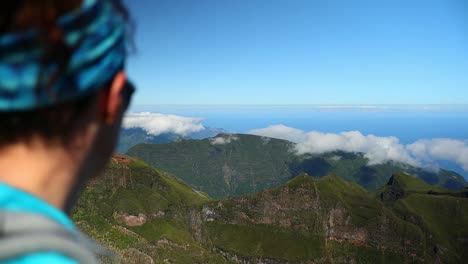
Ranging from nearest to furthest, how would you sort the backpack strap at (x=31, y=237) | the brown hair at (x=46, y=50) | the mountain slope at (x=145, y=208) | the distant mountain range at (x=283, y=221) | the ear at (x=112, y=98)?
the backpack strap at (x=31, y=237)
the brown hair at (x=46, y=50)
the ear at (x=112, y=98)
the mountain slope at (x=145, y=208)
the distant mountain range at (x=283, y=221)

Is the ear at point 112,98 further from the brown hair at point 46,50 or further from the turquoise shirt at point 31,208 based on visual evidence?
the turquoise shirt at point 31,208

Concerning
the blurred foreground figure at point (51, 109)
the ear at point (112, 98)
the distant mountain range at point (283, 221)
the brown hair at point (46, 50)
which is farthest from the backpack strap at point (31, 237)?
the distant mountain range at point (283, 221)

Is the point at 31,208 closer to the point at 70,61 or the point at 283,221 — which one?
the point at 70,61

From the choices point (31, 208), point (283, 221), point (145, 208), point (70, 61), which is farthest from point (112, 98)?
point (283, 221)

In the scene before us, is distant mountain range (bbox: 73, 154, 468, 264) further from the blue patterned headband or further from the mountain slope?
the blue patterned headband

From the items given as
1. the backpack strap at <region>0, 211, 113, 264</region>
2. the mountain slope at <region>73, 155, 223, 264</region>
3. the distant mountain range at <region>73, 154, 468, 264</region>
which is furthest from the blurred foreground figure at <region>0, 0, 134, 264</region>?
the distant mountain range at <region>73, 154, 468, 264</region>

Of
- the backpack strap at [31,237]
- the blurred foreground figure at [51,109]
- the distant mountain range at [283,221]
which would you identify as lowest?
the distant mountain range at [283,221]

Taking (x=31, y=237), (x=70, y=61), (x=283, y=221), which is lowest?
(x=283, y=221)
